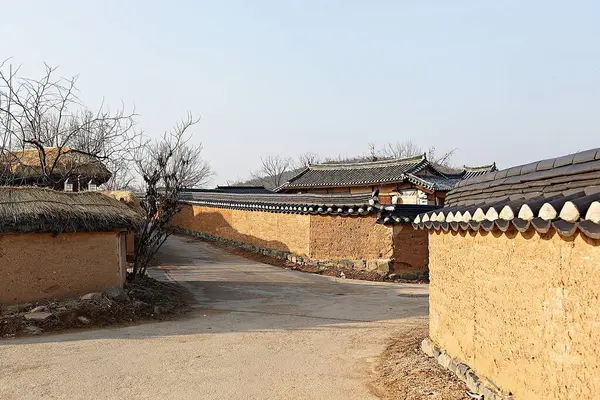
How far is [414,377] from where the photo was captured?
238 inches

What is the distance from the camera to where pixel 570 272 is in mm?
3695

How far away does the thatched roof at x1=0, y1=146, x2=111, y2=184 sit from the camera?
592 inches

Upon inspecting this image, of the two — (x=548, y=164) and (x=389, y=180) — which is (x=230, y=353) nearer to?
(x=548, y=164)

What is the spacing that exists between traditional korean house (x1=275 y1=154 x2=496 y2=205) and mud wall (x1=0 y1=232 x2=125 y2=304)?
19.5m

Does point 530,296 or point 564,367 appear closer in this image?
point 564,367

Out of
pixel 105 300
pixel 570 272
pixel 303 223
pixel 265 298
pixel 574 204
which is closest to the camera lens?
pixel 574 204

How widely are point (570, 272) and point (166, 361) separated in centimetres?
519

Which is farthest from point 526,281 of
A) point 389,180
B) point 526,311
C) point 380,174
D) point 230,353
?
point 380,174

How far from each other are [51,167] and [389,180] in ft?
63.0

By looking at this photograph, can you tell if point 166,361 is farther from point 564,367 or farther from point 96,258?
point 564,367

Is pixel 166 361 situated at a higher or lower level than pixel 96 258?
lower

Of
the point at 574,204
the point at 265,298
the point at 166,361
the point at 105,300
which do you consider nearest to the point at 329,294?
the point at 265,298

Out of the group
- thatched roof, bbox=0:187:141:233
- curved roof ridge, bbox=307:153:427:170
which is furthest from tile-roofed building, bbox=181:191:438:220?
curved roof ridge, bbox=307:153:427:170

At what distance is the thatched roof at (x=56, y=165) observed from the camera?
15039 mm
